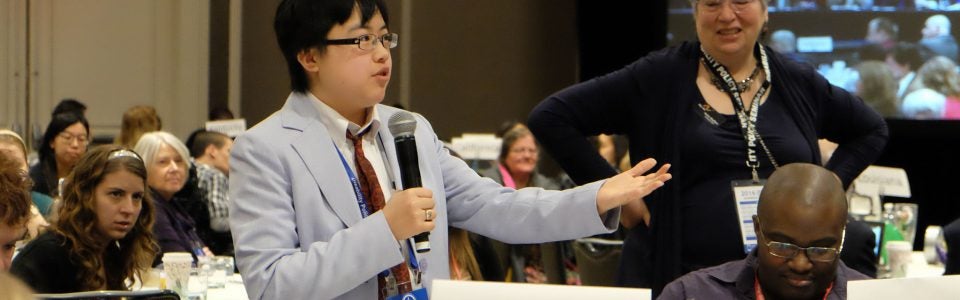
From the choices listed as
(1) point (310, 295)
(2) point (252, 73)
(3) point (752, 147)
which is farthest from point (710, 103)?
Result: (2) point (252, 73)

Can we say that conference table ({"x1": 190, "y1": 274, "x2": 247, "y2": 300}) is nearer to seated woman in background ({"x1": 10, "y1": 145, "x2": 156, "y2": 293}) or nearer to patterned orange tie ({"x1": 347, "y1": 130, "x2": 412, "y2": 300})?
seated woman in background ({"x1": 10, "y1": 145, "x2": 156, "y2": 293})

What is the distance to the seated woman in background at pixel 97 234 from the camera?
375 cm

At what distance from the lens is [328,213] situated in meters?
2.23

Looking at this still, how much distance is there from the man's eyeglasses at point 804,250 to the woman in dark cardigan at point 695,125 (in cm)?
68

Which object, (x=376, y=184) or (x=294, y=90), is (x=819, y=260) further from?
(x=294, y=90)

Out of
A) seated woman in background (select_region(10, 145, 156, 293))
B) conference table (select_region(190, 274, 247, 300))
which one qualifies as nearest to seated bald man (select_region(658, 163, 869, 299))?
seated woman in background (select_region(10, 145, 156, 293))

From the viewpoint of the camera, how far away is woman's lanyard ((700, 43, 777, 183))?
3082 millimetres

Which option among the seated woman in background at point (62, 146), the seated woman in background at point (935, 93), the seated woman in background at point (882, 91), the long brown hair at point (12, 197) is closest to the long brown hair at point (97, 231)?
the long brown hair at point (12, 197)

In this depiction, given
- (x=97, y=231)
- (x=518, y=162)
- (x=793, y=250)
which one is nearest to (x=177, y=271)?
(x=97, y=231)

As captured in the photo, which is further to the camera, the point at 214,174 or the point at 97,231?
the point at 214,174

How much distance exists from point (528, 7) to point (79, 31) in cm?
381

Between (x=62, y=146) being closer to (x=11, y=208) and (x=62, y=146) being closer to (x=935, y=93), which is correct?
(x=11, y=208)

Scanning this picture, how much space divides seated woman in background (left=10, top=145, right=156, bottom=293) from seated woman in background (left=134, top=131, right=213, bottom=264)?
1.36 m

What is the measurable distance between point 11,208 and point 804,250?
150cm
